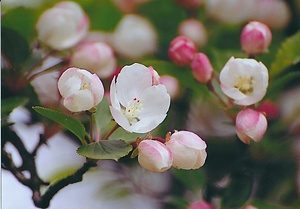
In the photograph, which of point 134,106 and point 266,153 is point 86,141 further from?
point 266,153

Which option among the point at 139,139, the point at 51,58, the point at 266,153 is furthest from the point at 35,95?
the point at 266,153

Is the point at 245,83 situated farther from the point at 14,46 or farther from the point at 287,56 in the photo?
the point at 14,46

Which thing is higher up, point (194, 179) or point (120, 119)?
point (120, 119)

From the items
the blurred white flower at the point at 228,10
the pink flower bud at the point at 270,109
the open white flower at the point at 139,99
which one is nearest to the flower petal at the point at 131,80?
the open white flower at the point at 139,99

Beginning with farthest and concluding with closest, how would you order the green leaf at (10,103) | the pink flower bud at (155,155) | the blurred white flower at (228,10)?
the blurred white flower at (228,10)
the green leaf at (10,103)
the pink flower bud at (155,155)

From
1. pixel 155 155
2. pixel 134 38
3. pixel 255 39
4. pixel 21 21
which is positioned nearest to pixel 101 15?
pixel 134 38

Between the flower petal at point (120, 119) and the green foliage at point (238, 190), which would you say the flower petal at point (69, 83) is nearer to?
the flower petal at point (120, 119)
